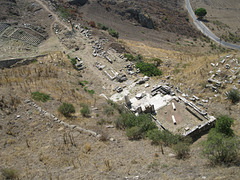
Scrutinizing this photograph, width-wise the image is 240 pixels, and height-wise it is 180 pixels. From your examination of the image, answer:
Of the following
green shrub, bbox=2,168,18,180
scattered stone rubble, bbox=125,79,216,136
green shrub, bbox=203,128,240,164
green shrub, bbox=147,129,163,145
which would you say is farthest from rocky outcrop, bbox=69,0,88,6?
green shrub, bbox=203,128,240,164

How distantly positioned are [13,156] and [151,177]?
277 inches

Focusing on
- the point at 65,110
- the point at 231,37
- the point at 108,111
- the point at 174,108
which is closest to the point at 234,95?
the point at 174,108

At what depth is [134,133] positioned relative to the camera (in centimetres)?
1235

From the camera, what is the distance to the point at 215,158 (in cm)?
920

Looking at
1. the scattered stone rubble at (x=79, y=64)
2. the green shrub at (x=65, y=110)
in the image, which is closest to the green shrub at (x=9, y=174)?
the green shrub at (x=65, y=110)

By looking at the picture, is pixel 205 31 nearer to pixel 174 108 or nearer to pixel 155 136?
pixel 174 108

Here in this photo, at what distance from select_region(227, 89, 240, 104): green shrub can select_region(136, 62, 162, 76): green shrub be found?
328 inches

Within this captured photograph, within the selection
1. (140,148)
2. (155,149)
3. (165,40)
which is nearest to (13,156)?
(140,148)

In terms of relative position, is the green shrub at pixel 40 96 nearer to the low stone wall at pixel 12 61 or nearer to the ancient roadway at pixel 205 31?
the low stone wall at pixel 12 61

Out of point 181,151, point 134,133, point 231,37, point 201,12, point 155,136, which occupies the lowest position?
point 231,37

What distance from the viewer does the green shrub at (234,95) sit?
1529 centimetres

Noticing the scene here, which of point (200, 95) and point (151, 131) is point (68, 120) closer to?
point (151, 131)

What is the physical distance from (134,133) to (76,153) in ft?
11.8

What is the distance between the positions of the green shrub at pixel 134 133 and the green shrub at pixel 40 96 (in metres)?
6.91
